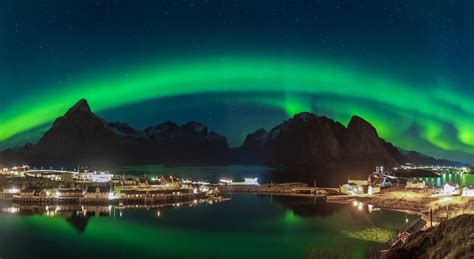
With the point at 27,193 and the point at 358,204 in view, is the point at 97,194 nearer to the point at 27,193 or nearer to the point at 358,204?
the point at 27,193

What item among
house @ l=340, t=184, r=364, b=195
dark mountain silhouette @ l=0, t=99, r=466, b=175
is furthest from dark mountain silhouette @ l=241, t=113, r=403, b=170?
house @ l=340, t=184, r=364, b=195

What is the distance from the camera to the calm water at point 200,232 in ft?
83.7

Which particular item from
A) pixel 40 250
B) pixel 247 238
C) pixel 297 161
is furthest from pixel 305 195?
pixel 297 161

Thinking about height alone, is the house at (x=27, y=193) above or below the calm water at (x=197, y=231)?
above

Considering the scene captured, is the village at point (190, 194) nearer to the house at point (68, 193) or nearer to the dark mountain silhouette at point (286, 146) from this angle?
the house at point (68, 193)

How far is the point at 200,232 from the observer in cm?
3123

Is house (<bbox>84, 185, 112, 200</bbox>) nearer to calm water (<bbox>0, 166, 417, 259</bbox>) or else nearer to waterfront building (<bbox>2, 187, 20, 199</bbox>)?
calm water (<bbox>0, 166, 417, 259</bbox>)

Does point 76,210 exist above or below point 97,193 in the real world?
below

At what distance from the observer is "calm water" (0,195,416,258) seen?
25.5 meters

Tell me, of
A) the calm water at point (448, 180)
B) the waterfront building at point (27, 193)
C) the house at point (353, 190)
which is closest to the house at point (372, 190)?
the house at point (353, 190)

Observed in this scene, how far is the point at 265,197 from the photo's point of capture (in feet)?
176

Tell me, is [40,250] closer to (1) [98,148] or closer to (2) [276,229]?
(2) [276,229]

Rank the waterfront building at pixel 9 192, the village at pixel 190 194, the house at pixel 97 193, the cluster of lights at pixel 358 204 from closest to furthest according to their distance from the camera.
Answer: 1. the village at pixel 190 194
2. the cluster of lights at pixel 358 204
3. the house at pixel 97 193
4. the waterfront building at pixel 9 192

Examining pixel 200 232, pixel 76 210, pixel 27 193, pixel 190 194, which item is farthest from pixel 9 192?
pixel 200 232
